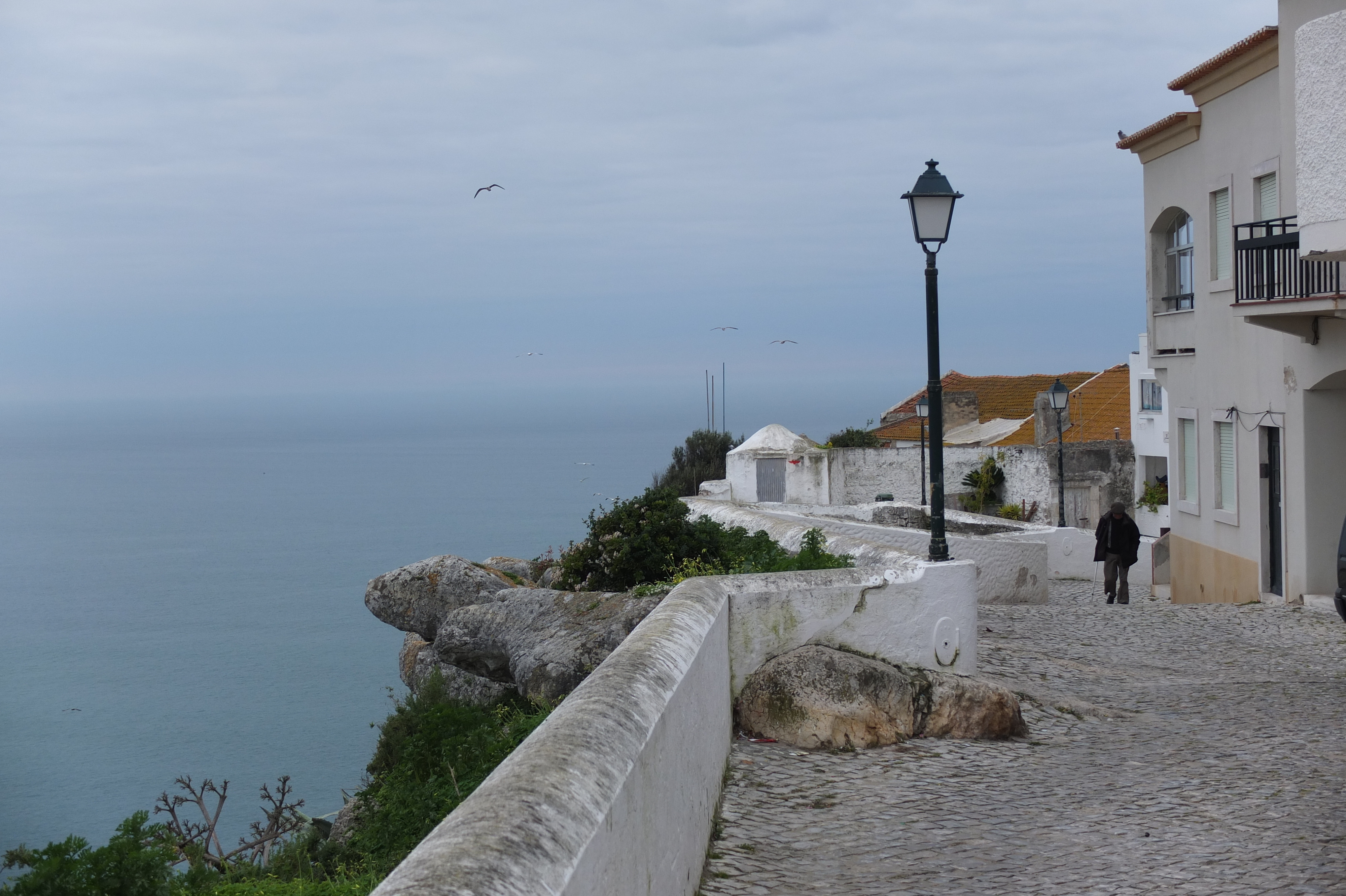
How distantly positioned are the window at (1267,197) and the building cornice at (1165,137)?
2.11m

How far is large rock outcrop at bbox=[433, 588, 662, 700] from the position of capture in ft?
31.3

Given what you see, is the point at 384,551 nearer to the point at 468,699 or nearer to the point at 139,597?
the point at 139,597

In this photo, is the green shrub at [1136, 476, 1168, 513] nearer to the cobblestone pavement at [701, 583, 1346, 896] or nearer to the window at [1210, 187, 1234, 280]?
the window at [1210, 187, 1234, 280]

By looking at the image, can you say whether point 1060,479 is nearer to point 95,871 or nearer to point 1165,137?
point 1165,137

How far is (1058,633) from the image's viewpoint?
1241cm

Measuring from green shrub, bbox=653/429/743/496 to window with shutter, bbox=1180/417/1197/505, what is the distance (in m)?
29.8

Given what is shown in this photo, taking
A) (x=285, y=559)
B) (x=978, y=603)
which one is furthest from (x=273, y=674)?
(x=978, y=603)

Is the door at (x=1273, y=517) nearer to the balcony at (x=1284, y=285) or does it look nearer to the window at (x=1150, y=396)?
the balcony at (x=1284, y=285)

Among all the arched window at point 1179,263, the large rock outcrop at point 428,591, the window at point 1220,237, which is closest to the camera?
the large rock outcrop at point 428,591

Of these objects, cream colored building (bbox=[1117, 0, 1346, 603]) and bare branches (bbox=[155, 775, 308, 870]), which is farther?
bare branches (bbox=[155, 775, 308, 870])

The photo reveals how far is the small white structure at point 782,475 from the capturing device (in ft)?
127

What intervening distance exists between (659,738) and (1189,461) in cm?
1761

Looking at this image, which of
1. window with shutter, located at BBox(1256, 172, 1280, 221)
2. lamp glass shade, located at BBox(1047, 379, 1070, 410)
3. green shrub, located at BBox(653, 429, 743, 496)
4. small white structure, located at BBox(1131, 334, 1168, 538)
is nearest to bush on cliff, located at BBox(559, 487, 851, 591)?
window with shutter, located at BBox(1256, 172, 1280, 221)

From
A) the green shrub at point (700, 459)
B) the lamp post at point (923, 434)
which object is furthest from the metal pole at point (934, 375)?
the green shrub at point (700, 459)
